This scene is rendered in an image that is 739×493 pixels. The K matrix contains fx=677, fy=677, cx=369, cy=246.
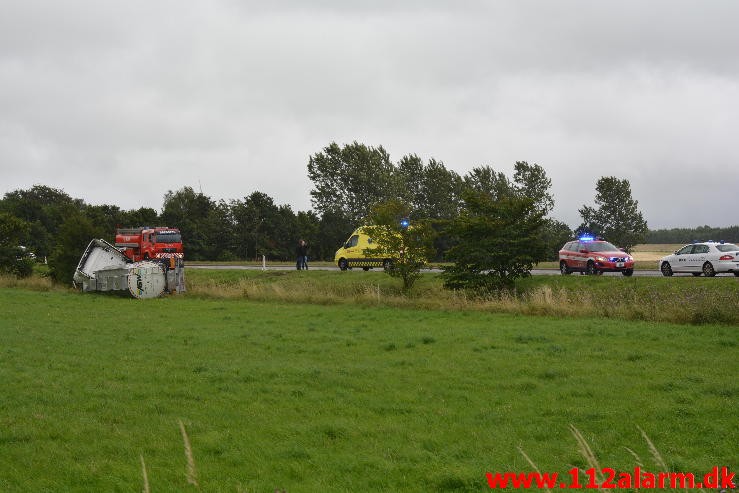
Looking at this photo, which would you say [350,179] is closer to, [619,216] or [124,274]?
[619,216]

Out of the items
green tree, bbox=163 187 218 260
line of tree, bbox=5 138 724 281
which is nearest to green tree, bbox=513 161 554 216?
line of tree, bbox=5 138 724 281

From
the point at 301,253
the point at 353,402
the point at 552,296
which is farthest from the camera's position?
the point at 301,253

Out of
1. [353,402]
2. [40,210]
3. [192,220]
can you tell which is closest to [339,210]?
[192,220]

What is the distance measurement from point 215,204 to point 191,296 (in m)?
53.5

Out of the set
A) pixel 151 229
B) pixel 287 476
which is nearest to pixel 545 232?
pixel 151 229

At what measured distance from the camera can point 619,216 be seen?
2584 inches

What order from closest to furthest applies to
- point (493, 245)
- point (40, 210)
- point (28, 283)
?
point (493, 245) → point (28, 283) → point (40, 210)

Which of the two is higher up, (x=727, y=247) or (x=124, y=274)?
(x=727, y=247)

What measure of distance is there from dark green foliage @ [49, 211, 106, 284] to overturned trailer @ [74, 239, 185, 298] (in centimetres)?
208

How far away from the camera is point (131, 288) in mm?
27938

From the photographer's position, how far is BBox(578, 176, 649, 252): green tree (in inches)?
2569

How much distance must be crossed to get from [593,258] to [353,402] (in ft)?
73.4

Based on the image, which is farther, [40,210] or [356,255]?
[40,210]

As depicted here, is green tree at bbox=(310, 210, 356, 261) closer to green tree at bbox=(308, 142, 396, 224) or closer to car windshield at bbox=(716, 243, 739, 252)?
green tree at bbox=(308, 142, 396, 224)
